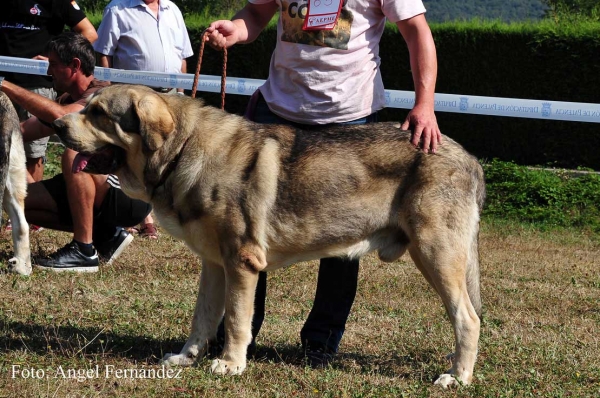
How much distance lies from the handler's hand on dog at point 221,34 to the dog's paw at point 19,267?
112 inches

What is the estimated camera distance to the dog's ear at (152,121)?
419 centimetres

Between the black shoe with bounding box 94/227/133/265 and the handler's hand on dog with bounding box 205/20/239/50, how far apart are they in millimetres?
2852

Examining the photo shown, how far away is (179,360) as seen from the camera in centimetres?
453

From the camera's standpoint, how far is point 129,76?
326 inches

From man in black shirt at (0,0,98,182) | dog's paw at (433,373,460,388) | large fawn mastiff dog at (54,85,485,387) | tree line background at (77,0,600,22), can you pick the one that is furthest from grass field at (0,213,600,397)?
tree line background at (77,0,600,22)

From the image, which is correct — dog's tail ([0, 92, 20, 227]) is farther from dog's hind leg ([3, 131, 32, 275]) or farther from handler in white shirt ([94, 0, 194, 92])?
handler in white shirt ([94, 0, 194, 92])

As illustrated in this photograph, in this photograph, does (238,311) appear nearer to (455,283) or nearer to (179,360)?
(179,360)

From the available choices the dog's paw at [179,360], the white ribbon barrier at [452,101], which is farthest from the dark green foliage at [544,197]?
the dog's paw at [179,360]

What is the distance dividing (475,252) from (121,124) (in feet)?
6.55

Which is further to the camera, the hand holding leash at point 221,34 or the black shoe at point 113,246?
the black shoe at point 113,246

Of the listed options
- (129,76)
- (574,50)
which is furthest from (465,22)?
(129,76)

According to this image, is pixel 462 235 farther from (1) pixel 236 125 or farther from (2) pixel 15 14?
(2) pixel 15 14

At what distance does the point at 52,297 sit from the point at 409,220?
2844mm

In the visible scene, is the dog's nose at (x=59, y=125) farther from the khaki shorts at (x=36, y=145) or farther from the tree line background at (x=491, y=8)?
the tree line background at (x=491, y=8)
